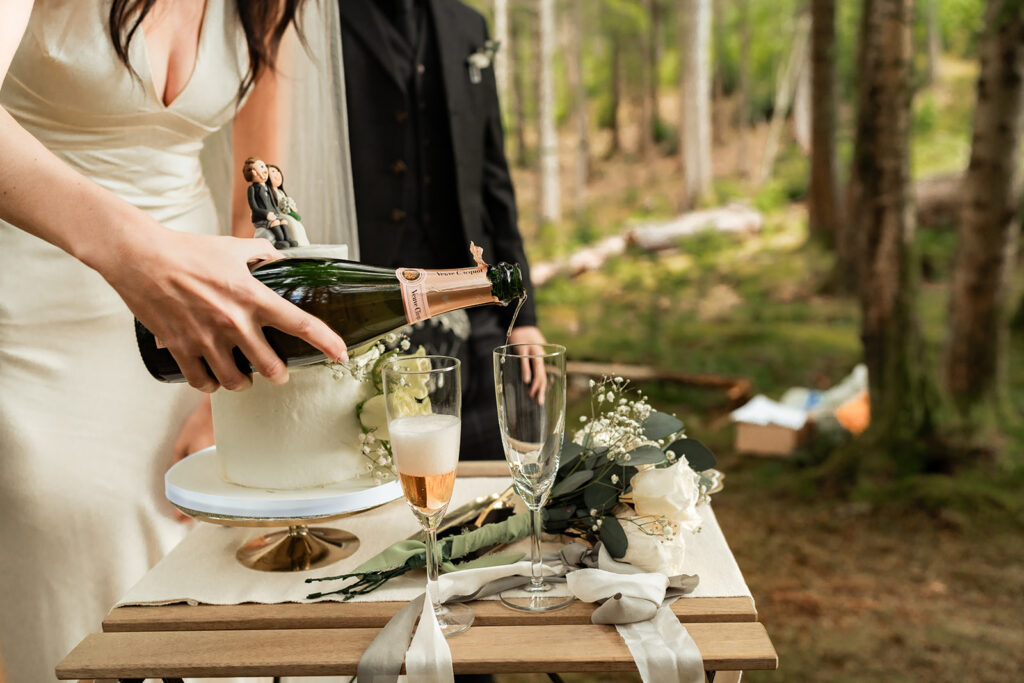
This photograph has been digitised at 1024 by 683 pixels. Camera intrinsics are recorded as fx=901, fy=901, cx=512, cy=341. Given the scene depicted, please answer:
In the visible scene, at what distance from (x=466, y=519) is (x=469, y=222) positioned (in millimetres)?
1001

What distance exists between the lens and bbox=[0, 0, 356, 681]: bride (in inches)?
51.0

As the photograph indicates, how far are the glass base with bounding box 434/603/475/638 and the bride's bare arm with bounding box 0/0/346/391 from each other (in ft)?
1.08

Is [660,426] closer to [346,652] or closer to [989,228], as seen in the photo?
[346,652]

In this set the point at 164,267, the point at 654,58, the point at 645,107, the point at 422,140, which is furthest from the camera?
the point at 654,58

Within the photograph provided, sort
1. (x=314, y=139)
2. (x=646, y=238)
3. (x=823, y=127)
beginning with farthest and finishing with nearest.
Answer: (x=646, y=238) → (x=823, y=127) → (x=314, y=139)

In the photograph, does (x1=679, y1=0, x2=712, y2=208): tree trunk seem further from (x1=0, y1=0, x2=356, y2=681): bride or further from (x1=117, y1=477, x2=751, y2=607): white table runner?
(x1=117, y1=477, x2=751, y2=607): white table runner

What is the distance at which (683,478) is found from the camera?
1.11 metres

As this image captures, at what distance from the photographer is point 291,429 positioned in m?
1.14

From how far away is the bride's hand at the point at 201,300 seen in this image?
35.2 inches

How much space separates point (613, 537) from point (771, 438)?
356 cm

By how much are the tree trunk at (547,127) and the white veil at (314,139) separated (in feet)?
26.8

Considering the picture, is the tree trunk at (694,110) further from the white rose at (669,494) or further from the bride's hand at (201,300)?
the bride's hand at (201,300)

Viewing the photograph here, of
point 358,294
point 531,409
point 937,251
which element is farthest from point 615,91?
point 531,409

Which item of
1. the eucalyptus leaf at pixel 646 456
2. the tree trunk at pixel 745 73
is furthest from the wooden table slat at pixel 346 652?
the tree trunk at pixel 745 73
